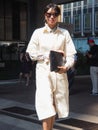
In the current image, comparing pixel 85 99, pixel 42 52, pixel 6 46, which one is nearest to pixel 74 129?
pixel 42 52

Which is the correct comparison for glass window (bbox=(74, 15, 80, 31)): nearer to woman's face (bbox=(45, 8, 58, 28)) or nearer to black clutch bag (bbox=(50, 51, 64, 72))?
woman's face (bbox=(45, 8, 58, 28))

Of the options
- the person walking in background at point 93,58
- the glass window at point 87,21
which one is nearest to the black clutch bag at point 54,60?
the person walking in background at point 93,58

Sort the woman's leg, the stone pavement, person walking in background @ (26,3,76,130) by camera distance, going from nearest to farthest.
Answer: person walking in background @ (26,3,76,130)
the woman's leg
the stone pavement

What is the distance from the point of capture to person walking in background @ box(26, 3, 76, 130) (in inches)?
207

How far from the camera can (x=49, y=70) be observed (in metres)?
5.29

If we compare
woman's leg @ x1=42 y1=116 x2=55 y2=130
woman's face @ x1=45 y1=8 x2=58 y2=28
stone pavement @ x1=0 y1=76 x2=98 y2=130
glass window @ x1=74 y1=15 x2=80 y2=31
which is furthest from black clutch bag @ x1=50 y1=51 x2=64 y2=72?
glass window @ x1=74 y1=15 x2=80 y2=31

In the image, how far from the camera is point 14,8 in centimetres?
2983

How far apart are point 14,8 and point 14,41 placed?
2551mm

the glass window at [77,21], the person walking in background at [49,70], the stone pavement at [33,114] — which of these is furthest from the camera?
the glass window at [77,21]

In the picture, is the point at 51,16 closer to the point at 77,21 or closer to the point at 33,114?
the point at 33,114

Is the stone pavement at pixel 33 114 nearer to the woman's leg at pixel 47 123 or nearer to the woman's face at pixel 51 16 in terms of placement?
the woman's leg at pixel 47 123

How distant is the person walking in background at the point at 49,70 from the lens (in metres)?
5.26

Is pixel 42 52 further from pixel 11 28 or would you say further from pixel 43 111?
pixel 11 28

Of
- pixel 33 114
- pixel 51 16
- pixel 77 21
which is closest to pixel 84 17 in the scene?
pixel 77 21
